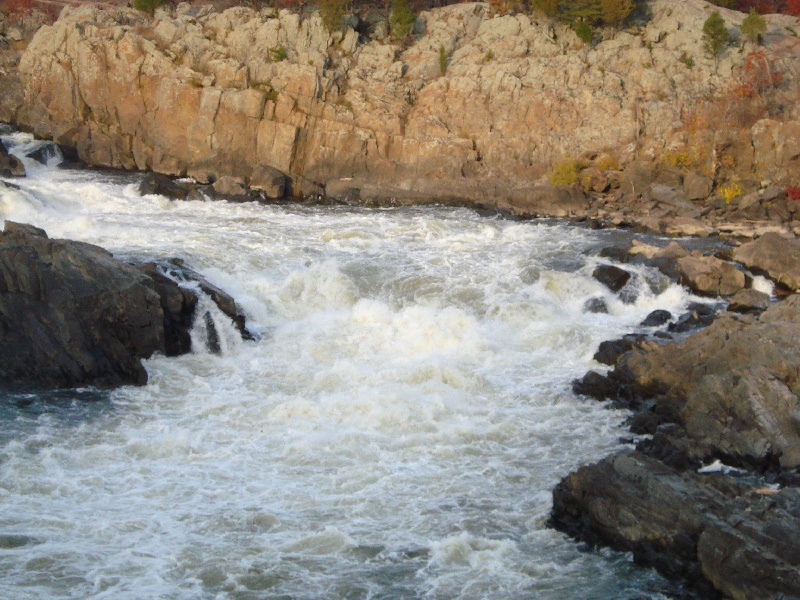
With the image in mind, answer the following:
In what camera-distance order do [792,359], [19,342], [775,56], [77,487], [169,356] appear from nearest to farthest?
[77,487], [792,359], [19,342], [169,356], [775,56]

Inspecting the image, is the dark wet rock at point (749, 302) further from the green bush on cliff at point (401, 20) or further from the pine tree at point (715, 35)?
the green bush on cliff at point (401, 20)

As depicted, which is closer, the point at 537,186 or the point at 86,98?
the point at 537,186

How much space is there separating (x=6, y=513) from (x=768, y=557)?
12.7 meters

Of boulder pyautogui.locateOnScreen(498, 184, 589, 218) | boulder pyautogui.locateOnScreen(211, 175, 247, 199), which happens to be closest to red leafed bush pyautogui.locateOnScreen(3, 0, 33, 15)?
boulder pyautogui.locateOnScreen(211, 175, 247, 199)

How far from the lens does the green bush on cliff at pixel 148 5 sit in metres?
48.7

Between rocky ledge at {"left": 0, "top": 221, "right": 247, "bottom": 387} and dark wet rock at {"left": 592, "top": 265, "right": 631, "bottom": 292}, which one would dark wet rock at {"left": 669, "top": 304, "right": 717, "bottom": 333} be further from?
rocky ledge at {"left": 0, "top": 221, "right": 247, "bottom": 387}

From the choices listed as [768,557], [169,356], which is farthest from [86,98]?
[768,557]

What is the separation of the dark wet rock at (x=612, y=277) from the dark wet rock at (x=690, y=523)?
43.2 ft

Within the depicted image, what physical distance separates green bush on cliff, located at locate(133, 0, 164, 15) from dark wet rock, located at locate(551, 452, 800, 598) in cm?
4092

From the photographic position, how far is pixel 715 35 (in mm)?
45094

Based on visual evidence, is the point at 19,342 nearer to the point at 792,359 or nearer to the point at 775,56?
the point at 792,359

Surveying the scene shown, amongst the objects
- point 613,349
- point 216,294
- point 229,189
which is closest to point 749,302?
point 613,349

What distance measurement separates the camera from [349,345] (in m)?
25.0

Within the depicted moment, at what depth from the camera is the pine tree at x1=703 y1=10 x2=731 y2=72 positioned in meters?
45.0
